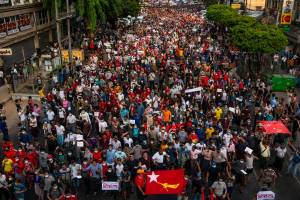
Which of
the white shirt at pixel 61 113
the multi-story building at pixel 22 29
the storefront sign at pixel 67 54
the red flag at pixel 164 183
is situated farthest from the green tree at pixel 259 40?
the red flag at pixel 164 183

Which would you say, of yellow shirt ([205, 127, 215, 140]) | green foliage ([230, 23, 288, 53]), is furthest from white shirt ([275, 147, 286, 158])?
green foliage ([230, 23, 288, 53])

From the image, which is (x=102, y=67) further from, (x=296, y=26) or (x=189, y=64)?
(x=296, y=26)

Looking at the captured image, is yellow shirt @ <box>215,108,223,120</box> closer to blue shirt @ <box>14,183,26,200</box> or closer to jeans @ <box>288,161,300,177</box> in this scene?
jeans @ <box>288,161,300,177</box>

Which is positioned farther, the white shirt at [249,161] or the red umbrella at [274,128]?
the red umbrella at [274,128]

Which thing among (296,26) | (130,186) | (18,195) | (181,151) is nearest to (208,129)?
(181,151)

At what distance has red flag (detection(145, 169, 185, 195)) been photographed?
38.2 feet

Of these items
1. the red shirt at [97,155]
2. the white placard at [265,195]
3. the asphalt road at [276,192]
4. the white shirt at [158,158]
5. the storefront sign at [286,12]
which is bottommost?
the asphalt road at [276,192]

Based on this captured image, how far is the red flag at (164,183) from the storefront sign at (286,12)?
26.3 meters

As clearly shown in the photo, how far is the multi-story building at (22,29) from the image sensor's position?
98.8ft

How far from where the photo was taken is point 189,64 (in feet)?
89.2

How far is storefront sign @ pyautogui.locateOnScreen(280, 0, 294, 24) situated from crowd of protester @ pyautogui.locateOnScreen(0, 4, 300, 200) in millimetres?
13162

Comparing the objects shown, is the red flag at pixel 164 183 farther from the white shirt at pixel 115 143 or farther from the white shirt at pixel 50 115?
the white shirt at pixel 50 115

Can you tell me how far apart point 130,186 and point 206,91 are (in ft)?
31.3

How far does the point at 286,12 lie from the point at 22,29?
24190 mm
